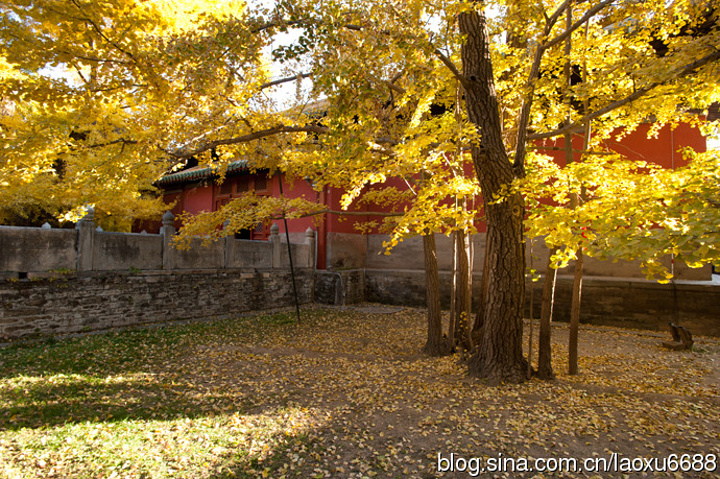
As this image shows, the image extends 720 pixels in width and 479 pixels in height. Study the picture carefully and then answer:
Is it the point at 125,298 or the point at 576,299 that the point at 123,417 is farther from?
the point at 576,299

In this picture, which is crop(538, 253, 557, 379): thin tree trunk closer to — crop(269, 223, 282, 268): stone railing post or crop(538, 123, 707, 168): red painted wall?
crop(538, 123, 707, 168): red painted wall

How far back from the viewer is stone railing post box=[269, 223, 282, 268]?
1245 cm

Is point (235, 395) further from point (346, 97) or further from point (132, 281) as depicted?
point (132, 281)

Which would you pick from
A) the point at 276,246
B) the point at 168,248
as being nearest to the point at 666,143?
the point at 276,246

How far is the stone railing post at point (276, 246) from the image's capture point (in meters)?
12.4

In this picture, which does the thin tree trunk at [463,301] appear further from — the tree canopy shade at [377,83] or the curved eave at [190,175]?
the curved eave at [190,175]

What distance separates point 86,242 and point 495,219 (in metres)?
8.03

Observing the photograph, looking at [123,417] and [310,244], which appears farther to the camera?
[310,244]

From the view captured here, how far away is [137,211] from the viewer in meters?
12.4

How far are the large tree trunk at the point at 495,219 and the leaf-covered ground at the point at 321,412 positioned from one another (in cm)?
47

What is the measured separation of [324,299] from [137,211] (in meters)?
6.74

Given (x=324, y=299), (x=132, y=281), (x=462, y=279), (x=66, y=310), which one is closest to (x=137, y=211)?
(x=132, y=281)

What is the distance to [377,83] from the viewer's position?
4129 millimetres

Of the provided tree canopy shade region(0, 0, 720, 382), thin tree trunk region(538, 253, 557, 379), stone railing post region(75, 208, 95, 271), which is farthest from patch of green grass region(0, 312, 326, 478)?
thin tree trunk region(538, 253, 557, 379)
